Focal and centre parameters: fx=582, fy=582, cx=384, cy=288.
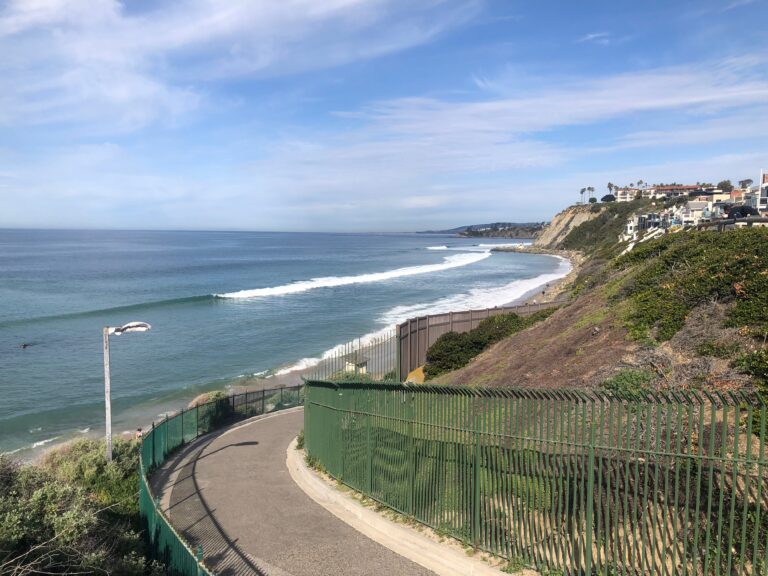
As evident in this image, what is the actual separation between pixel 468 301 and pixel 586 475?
4728cm

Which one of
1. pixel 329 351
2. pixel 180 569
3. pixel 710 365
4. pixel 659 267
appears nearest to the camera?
pixel 180 569

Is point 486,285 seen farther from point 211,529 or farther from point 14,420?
point 211,529

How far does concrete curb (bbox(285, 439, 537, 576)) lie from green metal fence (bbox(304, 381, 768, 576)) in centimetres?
Answer: 29

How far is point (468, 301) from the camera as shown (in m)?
53.3

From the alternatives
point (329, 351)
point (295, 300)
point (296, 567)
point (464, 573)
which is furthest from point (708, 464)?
point (295, 300)

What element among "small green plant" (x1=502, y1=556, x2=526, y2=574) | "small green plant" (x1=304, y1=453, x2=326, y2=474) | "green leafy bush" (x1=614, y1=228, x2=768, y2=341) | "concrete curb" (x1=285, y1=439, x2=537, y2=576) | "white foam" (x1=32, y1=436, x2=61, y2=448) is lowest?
"white foam" (x1=32, y1=436, x2=61, y2=448)

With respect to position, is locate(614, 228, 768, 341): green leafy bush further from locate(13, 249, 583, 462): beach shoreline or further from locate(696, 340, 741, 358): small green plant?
locate(13, 249, 583, 462): beach shoreline

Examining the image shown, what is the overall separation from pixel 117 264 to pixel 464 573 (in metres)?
106

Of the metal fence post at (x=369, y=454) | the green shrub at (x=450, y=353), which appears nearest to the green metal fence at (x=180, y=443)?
the metal fence post at (x=369, y=454)

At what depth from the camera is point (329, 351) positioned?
114 feet

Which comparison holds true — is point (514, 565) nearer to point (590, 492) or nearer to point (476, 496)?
point (476, 496)

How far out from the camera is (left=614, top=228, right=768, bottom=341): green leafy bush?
9.96 meters

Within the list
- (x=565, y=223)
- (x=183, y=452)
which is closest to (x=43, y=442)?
(x=183, y=452)

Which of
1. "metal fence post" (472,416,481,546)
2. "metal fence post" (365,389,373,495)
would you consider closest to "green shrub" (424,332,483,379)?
"metal fence post" (365,389,373,495)
